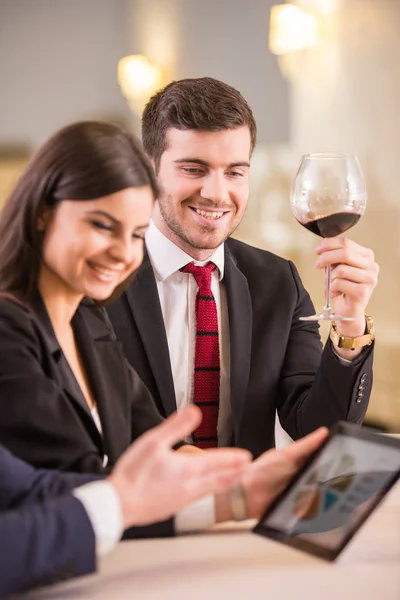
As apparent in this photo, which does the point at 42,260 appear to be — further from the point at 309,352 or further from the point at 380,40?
the point at 380,40

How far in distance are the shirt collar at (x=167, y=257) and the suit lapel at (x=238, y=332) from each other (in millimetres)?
41

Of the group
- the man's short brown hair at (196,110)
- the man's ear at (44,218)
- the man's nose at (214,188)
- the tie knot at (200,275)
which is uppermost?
the man's short brown hair at (196,110)

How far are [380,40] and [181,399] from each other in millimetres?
4145

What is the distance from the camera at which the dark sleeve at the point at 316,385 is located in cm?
205

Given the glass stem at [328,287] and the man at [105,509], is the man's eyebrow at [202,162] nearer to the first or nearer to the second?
the glass stem at [328,287]

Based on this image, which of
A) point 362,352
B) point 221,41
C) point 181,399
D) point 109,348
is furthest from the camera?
point 221,41

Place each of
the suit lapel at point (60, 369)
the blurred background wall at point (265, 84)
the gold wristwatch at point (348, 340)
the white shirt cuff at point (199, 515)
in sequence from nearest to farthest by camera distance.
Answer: the white shirt cuff at point (199, 515) < the suit lapel at point (60, 369) < the gold wristwatch at point (348, 340) < the blurred background wall at point (265, 84)

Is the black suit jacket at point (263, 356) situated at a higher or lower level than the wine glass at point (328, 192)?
lower

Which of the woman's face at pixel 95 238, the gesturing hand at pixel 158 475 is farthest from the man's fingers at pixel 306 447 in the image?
the woman's face at pixel 95 238

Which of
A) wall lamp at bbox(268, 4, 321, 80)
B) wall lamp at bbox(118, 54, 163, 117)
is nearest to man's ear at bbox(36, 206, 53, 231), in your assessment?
wall lamp at bbox(268, 4, 321, 80)

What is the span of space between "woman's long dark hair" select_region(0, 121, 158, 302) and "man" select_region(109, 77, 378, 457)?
30.6 inches

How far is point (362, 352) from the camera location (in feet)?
6.75

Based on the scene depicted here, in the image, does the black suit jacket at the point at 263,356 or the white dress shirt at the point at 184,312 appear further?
the white dress shirt at the point at 184,312

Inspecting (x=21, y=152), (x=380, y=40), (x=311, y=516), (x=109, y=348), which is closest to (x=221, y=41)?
(x=380, y=40)
